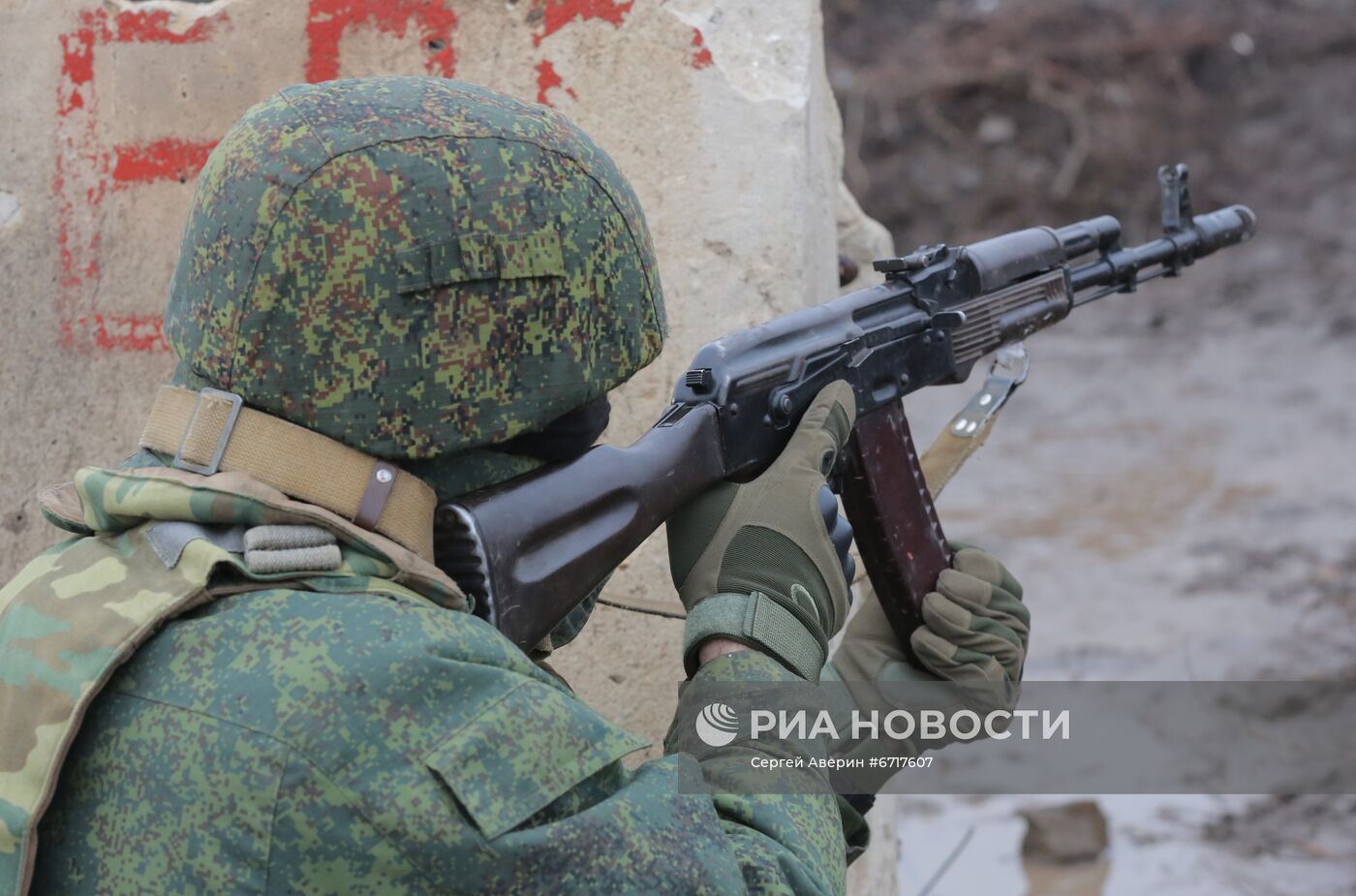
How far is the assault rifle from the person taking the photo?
1.42 meters

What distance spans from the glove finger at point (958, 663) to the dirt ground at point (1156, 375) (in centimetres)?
69

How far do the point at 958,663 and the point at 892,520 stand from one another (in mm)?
215

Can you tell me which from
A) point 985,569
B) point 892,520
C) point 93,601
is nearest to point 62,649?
point 93,601

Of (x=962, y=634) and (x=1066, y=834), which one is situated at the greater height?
(x=962, y=634)

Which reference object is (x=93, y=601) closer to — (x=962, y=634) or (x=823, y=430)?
(x=823, y=430)

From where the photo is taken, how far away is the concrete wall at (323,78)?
232 centimetres

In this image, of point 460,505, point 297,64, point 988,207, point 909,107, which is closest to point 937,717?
point 460,505

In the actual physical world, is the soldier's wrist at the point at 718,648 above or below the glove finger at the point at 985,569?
below

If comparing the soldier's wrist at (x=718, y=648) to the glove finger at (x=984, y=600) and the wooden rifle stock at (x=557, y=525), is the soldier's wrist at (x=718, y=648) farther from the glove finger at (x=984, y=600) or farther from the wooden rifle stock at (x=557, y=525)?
the glove finger at (x=984, y=600)

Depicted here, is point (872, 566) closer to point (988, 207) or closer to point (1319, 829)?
point (1319, 829)

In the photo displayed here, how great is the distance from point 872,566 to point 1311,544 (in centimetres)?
402

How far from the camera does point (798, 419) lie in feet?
6.11

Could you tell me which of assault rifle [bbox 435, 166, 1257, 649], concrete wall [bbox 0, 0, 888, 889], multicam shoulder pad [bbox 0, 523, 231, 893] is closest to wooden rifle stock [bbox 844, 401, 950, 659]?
assault rifle [bbox 435, 166, 1257, 649]

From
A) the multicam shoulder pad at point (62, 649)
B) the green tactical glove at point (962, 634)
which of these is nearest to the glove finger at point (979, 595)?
the green tactical glove at point (962, 634)
